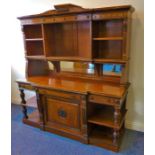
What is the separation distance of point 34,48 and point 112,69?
141cm

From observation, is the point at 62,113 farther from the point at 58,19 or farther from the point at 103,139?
the point at 58,19

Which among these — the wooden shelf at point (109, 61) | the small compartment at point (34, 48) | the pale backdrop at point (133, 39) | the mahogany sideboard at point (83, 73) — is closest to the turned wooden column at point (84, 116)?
the mahogany sideboard at point (83, 73)

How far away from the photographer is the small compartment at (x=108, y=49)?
2145 mm

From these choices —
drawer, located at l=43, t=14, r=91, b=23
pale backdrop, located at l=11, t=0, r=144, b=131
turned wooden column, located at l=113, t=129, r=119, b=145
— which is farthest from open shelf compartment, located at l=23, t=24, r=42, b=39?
turned wooden column, located at l=113, t=129, r=119, b=145

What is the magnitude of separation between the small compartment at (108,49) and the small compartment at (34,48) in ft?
3.51

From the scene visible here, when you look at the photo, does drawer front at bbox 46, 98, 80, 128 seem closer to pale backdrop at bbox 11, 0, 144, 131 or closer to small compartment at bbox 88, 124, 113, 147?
small compartment at bbox 88, 124, 113, 147

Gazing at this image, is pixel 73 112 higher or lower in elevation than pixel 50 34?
lower

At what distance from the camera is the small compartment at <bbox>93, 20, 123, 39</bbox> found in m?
2.07

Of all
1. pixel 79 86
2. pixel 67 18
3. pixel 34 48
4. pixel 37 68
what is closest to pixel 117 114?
pixel 79 86

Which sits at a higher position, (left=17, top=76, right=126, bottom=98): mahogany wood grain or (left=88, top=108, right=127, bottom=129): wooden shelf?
(left=17, top=76, right=126, bottom=98): mahogany wood grain
